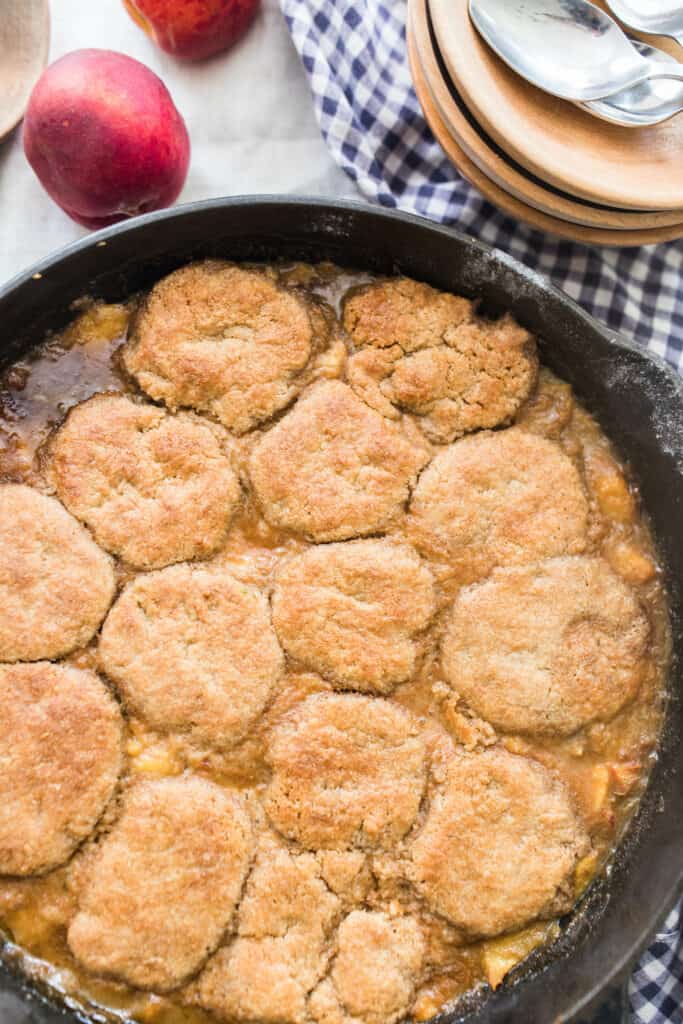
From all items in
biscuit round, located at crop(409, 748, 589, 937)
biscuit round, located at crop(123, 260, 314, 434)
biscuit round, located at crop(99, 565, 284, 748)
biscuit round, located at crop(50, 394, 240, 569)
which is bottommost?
biscuit round, located at crop(409, 748, 589, 937)

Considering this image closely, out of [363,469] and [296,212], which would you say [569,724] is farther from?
[296,212]

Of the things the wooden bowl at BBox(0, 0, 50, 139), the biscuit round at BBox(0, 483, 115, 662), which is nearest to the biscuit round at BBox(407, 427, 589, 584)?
the biscuit round at BBox(0, 483, 115, 662)

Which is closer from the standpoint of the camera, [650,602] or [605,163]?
[605,163]

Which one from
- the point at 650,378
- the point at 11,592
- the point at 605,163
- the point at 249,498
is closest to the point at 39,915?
the point at 11,592

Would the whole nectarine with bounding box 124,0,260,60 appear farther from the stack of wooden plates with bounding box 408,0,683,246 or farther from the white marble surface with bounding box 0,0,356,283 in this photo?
the stack of wooden plates with bounding box 408,0,683,246

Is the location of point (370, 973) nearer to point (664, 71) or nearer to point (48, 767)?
point (48, 767)
